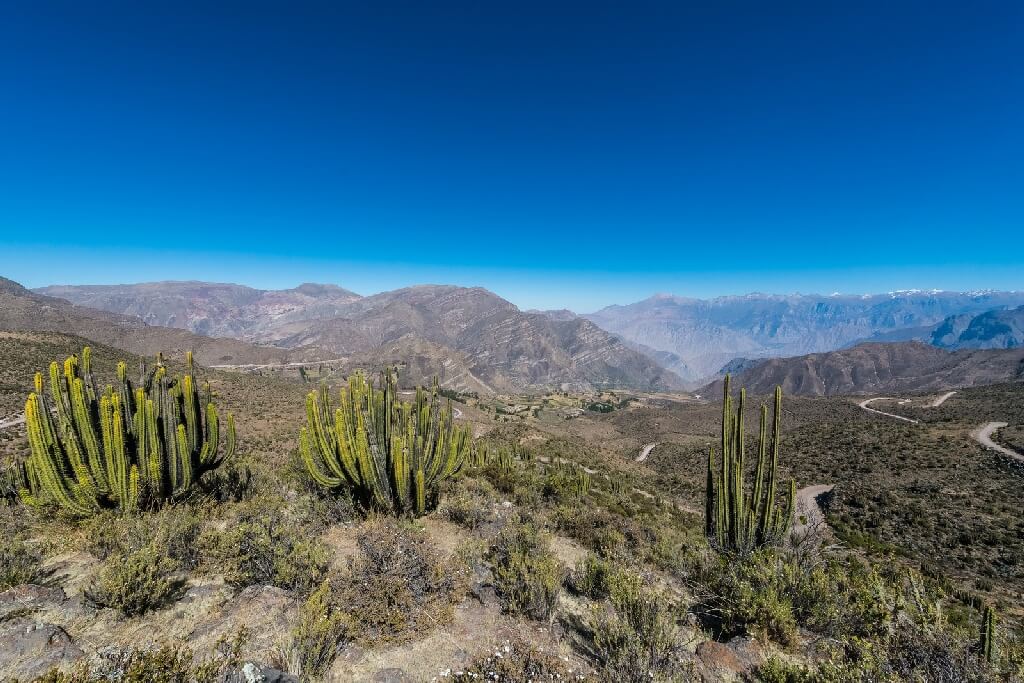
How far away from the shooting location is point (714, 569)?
7.90m

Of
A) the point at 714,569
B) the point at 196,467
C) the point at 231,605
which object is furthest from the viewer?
the point at 196,467

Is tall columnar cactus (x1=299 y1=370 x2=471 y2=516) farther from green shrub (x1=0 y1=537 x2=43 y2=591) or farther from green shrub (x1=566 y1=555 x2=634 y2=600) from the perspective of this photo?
green shrub (x1=0 y1=537 x2=43 y2=591)

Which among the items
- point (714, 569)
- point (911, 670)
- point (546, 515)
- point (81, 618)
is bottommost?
point (546, 515)

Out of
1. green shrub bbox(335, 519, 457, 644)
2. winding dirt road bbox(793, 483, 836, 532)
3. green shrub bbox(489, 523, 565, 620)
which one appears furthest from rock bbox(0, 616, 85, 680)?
winding dirt road bbox(793, 483, 836, 532)

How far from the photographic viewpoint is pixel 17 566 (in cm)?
618

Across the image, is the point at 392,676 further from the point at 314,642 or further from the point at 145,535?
the point at 145,535

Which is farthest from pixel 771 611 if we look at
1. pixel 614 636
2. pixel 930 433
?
pixel 930 433

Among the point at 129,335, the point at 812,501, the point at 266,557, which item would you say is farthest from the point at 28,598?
the point at 129,335

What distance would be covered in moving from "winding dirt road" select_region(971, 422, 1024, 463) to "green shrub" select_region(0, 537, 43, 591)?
48.5 metres

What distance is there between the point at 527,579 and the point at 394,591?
1.94 m

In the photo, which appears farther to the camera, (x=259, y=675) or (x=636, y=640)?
(x=636, y=640)

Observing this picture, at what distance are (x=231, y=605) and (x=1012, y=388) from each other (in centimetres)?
8997

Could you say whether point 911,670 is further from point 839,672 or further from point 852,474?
point 852,474

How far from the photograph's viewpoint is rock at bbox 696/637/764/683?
5387 millimetres
